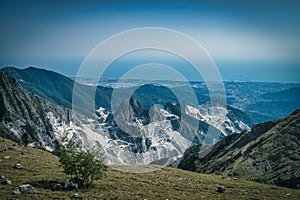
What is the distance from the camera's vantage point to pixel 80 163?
42.0 meters

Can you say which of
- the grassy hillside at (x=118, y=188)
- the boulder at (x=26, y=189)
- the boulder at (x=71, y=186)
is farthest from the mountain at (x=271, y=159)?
the boulder at (x=26, y=189)

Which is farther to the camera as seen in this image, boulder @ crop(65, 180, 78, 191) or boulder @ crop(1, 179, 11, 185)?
boulder @ crop(65, 180, 78, 191)

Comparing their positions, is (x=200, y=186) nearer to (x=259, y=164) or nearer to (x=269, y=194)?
(x=269, y=194)

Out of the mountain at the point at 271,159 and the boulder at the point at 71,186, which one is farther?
the mountain at the point at 271,159

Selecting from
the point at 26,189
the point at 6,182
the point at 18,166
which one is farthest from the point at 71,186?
the point at 18,166

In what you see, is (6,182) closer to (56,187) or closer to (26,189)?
(26,189)

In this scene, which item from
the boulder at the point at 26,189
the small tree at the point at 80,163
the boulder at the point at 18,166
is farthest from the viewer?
the boulder at the point at 18,166

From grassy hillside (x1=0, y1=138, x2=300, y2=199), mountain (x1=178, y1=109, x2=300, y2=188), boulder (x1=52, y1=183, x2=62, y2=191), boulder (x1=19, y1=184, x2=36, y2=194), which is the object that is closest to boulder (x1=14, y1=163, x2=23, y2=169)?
grassy hillside (x1=0, y1=138, x2=300, y2=199)

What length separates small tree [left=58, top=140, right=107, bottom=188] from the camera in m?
41.9

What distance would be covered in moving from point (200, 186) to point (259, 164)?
50.4 meters

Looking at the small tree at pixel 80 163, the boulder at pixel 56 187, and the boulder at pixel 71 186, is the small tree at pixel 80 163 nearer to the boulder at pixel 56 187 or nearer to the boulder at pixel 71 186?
the boulder at pixel 71 186

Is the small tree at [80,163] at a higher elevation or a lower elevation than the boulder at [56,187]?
higher

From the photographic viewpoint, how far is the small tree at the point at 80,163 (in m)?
41.9

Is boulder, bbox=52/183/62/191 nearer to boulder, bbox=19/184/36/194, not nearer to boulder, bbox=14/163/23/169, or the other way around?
boulder, bbox=19/184/36/194
